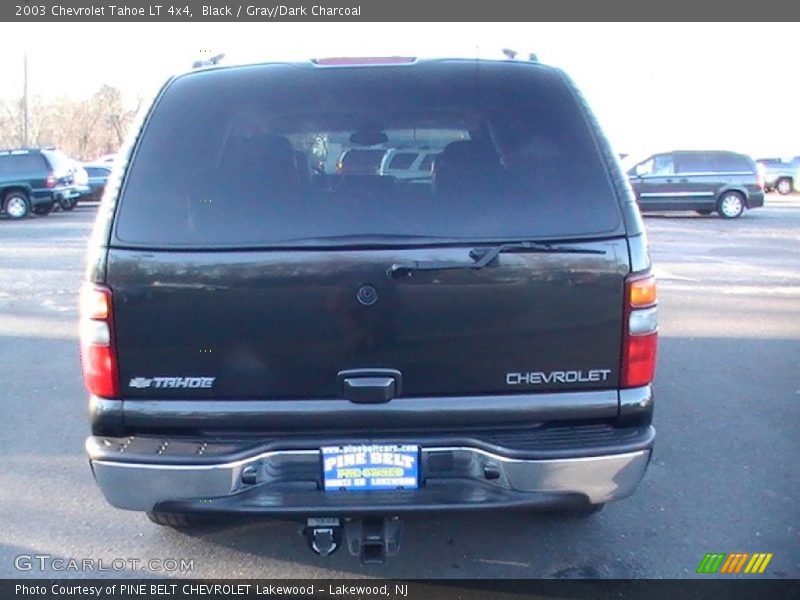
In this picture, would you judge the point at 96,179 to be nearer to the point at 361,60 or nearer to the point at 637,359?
the point at 361,60

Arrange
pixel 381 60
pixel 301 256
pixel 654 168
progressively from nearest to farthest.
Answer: pixel 301 256
pixel 381 60
pixel 654 168

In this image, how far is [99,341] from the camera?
280cm

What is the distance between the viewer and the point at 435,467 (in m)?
2.80

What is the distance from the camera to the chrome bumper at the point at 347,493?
275 centimetres

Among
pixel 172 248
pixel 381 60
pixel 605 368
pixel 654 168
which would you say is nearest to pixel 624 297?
pixel 605 368

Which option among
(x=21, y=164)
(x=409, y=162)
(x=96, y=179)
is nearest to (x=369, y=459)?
(x=409, y=162)

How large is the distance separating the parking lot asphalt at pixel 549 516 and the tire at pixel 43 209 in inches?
581

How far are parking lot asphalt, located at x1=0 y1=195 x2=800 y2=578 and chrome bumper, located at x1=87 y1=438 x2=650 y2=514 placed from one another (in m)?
0.11

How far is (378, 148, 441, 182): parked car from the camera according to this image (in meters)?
3.15

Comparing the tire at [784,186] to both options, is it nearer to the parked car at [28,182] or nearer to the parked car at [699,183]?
the parked car at [699,183]

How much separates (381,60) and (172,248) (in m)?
1.13

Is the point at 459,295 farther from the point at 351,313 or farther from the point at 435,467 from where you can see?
the point at 435,467

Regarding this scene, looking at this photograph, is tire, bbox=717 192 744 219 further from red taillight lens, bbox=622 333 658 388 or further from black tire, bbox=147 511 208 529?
black tire, bbox=147 511 208 529
